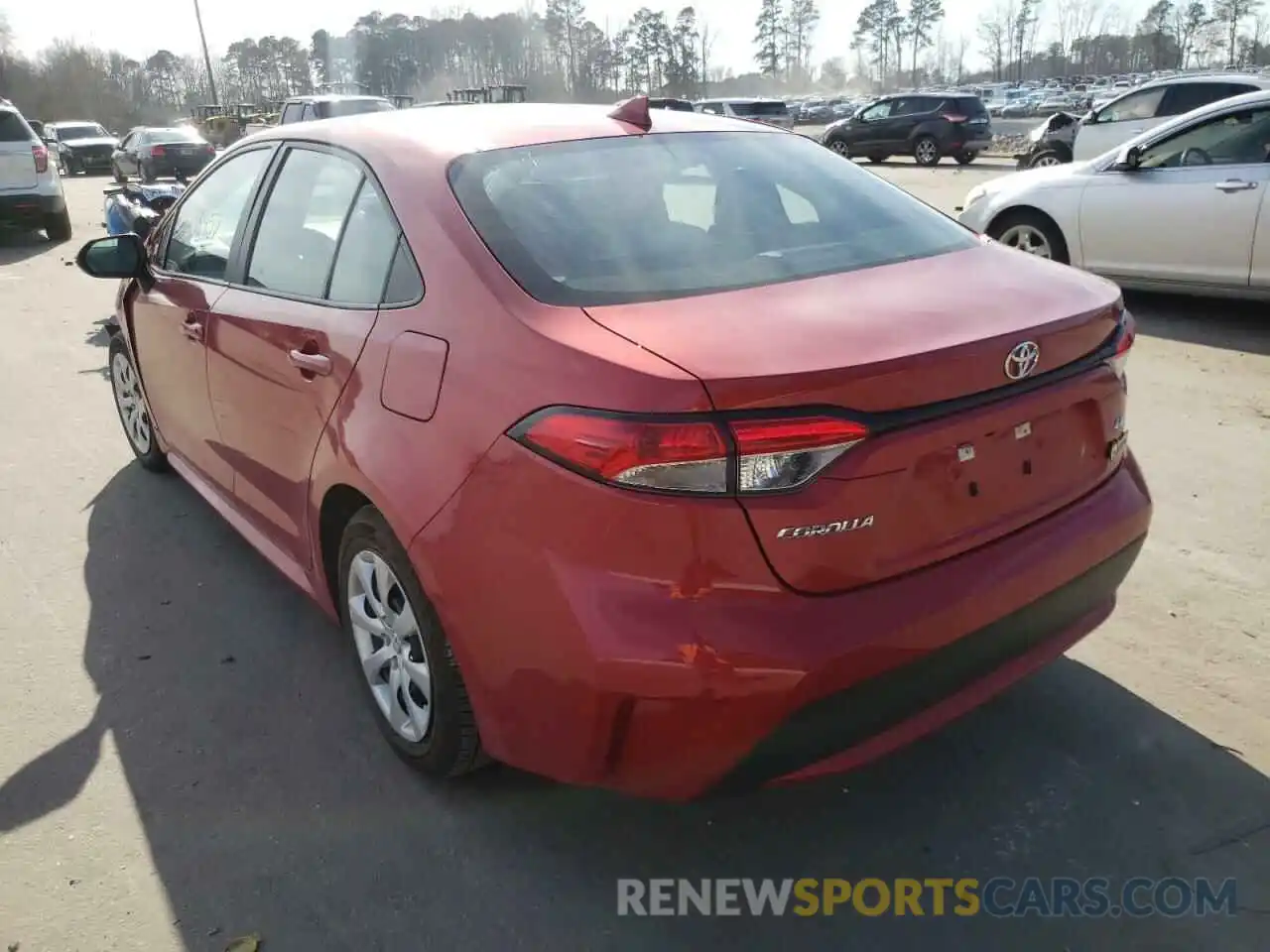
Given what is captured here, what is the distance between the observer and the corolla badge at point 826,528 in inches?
75.4

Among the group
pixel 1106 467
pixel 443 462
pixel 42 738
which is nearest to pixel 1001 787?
pixel 1106 467

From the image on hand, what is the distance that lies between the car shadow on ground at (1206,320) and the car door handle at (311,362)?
6.13 m

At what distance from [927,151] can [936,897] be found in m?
24.9

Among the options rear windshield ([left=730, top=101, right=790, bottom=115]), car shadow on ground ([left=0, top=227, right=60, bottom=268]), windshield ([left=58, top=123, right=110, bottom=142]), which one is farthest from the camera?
windshield ([left=58, top=123, right=110, bottom=142])

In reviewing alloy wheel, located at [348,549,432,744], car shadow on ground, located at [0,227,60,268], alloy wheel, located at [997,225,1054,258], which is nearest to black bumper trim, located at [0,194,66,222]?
car shadow on ground, located at [0,227,60,268]

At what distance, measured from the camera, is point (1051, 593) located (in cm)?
230

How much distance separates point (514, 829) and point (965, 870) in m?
1.08

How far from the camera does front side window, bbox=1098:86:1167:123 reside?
1356 cm

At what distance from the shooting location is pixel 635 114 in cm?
309

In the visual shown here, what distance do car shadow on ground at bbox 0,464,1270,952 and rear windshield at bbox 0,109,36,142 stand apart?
13.5 m

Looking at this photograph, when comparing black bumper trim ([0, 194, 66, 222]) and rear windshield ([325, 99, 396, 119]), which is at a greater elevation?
rear windshield ([325, 99, 396, 119])

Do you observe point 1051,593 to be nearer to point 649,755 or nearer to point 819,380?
point 819,380

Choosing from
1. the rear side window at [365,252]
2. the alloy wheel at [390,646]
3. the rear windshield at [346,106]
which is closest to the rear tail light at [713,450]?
the alloy wheel at [390,646]

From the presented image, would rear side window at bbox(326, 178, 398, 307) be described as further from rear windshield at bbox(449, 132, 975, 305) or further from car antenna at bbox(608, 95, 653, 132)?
car antenna at bbox(608, 95, 653, 132)
